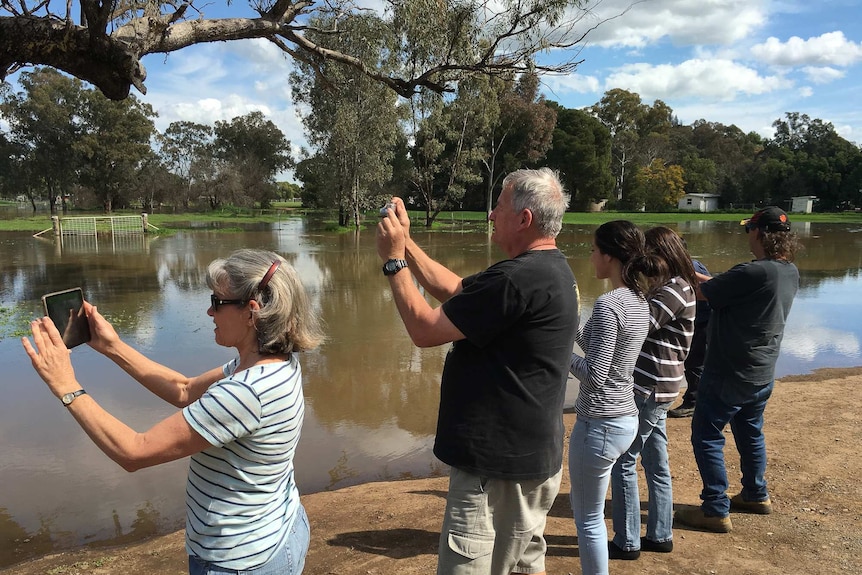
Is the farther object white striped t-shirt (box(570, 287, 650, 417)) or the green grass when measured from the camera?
the green grass

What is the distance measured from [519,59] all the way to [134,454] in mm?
12120

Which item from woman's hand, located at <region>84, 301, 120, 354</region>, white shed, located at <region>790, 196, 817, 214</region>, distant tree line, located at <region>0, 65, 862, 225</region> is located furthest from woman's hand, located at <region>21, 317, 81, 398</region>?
white shed, located at <region>790, 196, 817, 214</region>

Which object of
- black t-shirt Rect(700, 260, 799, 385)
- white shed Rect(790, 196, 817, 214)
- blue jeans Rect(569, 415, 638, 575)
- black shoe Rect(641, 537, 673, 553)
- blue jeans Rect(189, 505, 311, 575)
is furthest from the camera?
white shed Rect(790, 196, 817, 214)

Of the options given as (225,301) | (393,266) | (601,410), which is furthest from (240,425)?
(601,410)

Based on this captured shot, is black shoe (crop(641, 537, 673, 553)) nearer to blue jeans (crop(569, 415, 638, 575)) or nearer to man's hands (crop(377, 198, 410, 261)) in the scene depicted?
blue jeans (crop(569, 415, 638, 575))

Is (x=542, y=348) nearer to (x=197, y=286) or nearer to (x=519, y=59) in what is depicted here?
(x=519, y=59)

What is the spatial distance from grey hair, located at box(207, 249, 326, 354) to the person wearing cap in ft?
8.77

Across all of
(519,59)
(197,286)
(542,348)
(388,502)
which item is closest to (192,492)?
(542,348)

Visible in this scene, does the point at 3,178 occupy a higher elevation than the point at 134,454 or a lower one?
higher

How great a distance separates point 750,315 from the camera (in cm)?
347

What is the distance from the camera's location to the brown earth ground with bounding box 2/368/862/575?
10.4 ft

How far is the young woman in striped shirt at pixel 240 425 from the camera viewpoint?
1.58 meters

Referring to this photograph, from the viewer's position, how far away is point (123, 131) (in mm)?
47125

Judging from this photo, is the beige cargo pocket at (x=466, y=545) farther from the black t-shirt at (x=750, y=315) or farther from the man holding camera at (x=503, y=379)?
the black t-shirt at (x=750, y=315)
